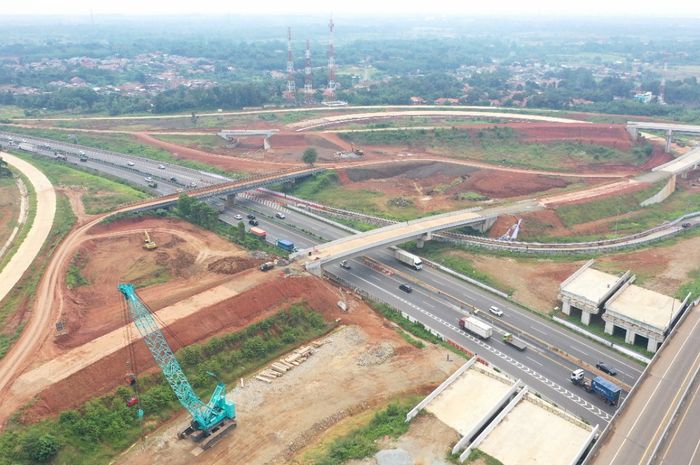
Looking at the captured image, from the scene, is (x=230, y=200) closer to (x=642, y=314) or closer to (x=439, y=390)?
(x=439, y=390)

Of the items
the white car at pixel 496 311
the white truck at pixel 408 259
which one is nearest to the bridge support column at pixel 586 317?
the white car at pixel 496 311

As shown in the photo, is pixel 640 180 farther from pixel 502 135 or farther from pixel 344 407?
pixel 344 407

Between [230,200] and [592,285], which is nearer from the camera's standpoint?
[592,285]

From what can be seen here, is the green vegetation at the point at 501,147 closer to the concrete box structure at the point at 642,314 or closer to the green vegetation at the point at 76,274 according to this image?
the concrete box structure at the point at 642,314

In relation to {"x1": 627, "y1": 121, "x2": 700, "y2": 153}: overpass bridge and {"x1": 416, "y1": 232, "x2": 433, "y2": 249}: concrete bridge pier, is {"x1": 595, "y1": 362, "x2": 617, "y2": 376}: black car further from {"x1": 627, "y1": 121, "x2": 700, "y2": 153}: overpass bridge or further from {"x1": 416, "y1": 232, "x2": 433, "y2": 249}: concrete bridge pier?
{"x1": 627, "y1": 121, "x2": 700, "y2": 153}: overpass bridge

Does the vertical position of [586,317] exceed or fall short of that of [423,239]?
it falls short

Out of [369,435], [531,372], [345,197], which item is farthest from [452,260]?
[369,435]
